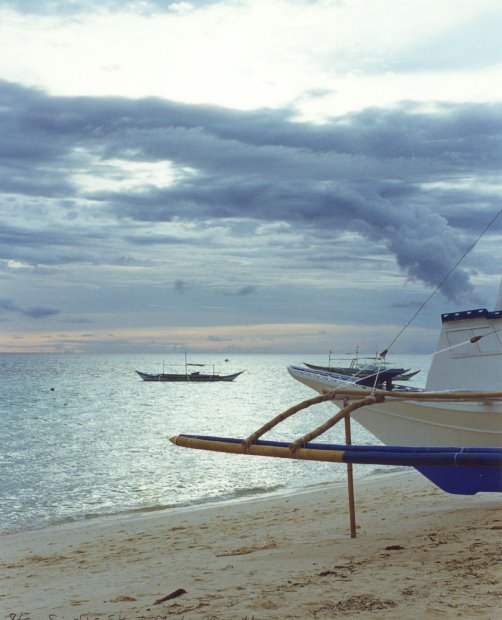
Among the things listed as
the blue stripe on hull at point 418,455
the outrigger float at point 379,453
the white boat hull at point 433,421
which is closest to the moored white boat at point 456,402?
the white boat hull at point 433,421

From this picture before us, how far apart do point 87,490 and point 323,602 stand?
17.5m

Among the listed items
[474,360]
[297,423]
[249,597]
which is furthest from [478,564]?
[297,423]

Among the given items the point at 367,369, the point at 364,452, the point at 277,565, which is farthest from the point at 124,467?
the point at 364,452

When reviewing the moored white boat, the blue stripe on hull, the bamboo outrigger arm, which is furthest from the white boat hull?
the blue stripe on hull

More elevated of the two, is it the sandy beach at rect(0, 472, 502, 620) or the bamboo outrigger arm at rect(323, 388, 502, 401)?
the bamboo outrigger arm at rect(323, 388, 502, 401)

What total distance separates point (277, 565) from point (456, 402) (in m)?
6.29

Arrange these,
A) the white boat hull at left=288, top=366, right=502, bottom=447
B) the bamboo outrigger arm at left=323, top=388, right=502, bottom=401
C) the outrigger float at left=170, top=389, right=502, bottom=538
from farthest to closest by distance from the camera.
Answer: the white boat hull at left=288, top=366, right=502, bottom=447 < the bamboo outrigger arm at left=323, top=388, right=502, bottom=401 < the outrigger float at left=170, top=389, right=502, bottom=538

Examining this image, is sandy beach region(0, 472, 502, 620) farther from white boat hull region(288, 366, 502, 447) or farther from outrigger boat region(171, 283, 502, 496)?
white boat hull region(288, 366, 502, 447)

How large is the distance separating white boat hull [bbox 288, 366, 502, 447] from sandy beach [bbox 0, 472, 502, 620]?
119 cm

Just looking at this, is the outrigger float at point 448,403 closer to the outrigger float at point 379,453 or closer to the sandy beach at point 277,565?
→ the outrigger float at point 379,453

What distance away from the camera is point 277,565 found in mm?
8617

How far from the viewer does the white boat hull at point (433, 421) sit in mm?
13141

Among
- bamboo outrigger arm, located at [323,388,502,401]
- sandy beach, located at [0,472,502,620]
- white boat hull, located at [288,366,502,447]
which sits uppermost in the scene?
bamboo outrigger arm, located at [323,388,502,401]

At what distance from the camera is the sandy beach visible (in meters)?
6.80
